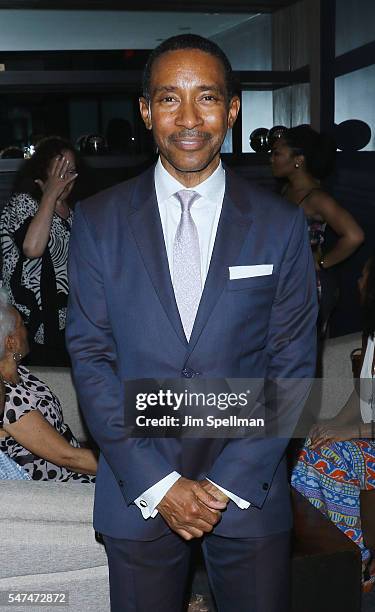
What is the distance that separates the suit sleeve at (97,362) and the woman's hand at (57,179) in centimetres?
247

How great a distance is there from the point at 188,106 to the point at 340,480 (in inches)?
75.9

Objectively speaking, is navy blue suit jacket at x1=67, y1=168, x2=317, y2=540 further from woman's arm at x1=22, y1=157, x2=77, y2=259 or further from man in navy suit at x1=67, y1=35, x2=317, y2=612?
woman's arm at x1=22, y1=157, x2=77, y2=259

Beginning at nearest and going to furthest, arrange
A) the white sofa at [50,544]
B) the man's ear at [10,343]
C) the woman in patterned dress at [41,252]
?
the white sofa at [50,544], the man's ear at [10,343], the woman in patterned dress at [41,252]

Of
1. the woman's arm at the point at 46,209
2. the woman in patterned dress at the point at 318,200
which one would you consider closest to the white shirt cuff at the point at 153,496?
the woman's arm at the point at 46,209

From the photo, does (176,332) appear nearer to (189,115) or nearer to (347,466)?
(189,115)

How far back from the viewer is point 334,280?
192 inches

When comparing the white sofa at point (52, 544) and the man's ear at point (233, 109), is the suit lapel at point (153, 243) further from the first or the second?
the white sofa at point (52, 544)

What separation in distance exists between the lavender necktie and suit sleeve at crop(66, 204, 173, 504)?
16cm

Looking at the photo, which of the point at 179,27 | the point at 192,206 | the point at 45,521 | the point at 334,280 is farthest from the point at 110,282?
the point at 179,27

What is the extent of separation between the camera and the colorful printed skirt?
3135mm

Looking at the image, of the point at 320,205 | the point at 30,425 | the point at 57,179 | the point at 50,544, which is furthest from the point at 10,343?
the point at 320,205

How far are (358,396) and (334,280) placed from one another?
1.55 meters

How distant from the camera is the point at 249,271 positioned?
1.69 metres

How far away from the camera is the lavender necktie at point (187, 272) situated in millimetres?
1697
